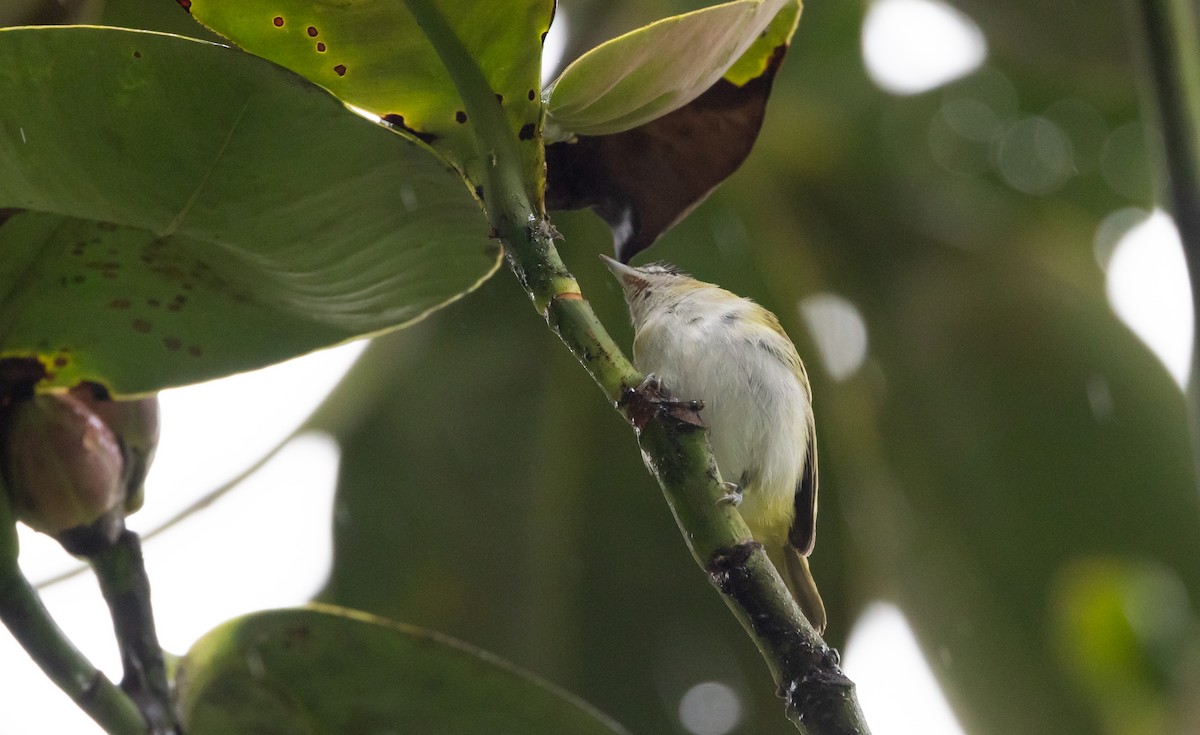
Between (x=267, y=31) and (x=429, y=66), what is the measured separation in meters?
0.07

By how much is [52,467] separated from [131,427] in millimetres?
49

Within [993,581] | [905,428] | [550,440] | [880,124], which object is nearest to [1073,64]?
[880,124]

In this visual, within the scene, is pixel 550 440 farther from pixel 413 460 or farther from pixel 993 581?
pixel 993 581

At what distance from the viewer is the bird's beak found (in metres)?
1.18

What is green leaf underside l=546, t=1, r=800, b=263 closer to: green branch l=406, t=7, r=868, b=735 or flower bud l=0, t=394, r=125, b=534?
green branch l=406, t=7, r=868, b=735

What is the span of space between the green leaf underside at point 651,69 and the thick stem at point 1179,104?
0.15m

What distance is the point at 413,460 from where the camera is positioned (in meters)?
1.33

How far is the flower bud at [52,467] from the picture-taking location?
1.86 ft

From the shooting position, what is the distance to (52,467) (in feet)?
1.86

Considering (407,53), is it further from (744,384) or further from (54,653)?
(744,384)

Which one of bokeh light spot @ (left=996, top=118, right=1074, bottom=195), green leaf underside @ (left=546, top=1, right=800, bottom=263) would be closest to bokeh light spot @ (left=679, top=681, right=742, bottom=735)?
green leaf underside @ (left=546, top=1, right=800, bottom=263)

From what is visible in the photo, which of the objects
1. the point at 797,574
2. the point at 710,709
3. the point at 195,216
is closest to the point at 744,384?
the point at 797,574

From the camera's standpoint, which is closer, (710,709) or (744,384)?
(710,709)

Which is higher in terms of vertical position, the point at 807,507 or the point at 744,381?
the point at 744,381
